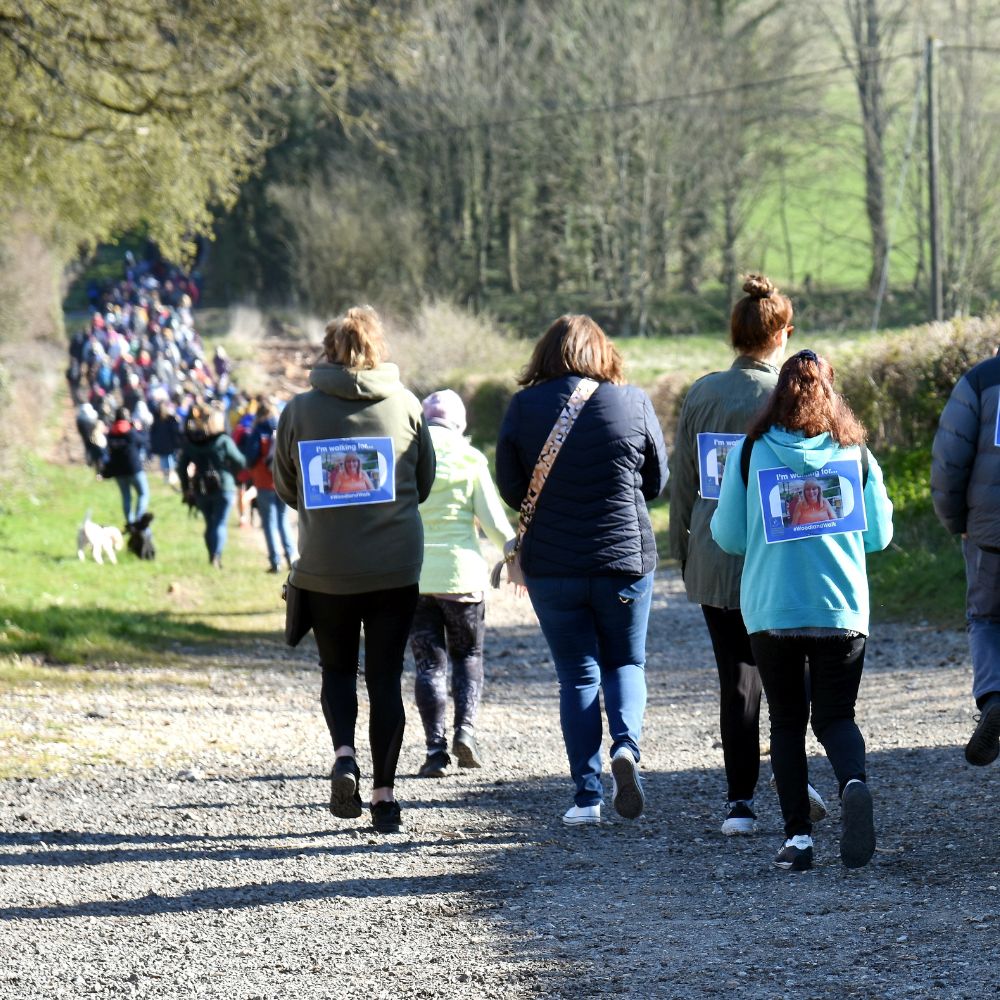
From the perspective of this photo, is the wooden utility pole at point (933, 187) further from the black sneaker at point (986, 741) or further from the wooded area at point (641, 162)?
the black sneaker at point (986, 741)

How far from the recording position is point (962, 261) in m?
44.2

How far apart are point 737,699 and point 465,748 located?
1.95 metres

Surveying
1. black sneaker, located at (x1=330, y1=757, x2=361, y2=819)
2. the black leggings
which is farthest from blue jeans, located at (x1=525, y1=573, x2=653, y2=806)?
black sneaker, located at (x1=330, y1=757, x2=361, y2=819)

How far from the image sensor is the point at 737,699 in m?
6.19

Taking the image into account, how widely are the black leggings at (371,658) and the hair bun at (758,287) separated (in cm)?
168

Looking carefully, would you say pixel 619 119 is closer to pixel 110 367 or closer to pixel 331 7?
pixel 110 367

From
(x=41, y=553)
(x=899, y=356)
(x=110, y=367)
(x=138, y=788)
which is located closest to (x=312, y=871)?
(x=138, y=788)

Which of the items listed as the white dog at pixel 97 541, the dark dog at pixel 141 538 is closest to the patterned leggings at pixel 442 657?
the white dog at pixel 97 541

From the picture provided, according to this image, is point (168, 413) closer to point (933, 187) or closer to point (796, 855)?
point (933, 187)

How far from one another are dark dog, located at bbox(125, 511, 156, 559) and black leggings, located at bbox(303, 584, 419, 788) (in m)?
12.1

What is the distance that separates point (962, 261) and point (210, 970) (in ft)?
139

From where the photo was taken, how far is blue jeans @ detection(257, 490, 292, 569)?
16359 millimetres

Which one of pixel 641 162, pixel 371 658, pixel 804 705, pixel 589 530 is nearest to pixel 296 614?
pixel 371 658

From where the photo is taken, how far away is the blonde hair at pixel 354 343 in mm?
6270
